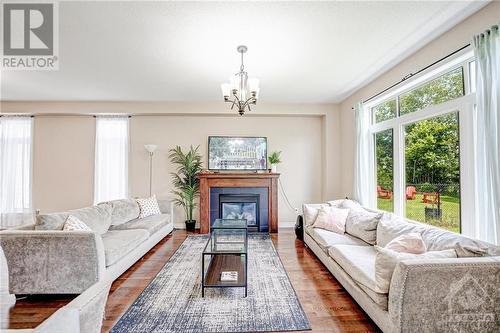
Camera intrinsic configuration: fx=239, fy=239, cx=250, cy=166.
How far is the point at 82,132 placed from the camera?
560 centimetres

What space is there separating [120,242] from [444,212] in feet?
13.2

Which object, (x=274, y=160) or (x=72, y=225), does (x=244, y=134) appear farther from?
(x=72, y=225)

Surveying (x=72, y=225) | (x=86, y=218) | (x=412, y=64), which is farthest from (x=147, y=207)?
(x=412, y=64)

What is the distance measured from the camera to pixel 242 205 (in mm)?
5426

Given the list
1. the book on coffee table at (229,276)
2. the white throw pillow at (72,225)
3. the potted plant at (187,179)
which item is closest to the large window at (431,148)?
the book on coffee table at (229,276)

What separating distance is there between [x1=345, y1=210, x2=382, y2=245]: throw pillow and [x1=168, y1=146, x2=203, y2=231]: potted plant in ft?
10.6

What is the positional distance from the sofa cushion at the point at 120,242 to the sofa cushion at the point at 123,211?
34 centimetres

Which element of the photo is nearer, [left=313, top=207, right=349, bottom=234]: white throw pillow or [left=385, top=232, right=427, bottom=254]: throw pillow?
[left=385, top=232, right=427, bottom=254]: throw pillow

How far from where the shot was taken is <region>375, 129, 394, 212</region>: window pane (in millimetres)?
3906

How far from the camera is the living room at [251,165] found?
6.74ft

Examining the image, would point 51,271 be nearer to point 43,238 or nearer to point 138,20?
point 43,238

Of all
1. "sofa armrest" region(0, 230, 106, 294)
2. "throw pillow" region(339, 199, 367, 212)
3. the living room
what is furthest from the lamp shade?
"throw pillow" region(339, 199, 367, 212)

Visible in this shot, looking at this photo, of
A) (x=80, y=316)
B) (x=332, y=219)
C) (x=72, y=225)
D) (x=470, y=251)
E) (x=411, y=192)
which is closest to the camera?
(x=80, y=316)

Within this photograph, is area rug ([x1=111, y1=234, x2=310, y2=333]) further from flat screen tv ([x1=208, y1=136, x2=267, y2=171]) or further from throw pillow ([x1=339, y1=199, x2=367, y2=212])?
flat screen tv ([x1=208, y1=136, x2=267, y2=171])
